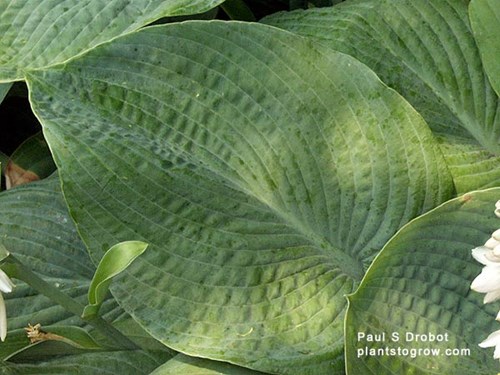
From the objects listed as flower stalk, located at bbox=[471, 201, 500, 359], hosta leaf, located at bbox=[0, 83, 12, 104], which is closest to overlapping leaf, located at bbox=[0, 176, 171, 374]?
hosta leaf, located at bbox=[0, 83, 12, 104]

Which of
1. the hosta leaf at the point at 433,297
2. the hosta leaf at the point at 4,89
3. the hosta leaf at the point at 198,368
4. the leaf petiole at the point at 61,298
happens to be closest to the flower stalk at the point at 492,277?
the hosta leaf at the point at 433,297

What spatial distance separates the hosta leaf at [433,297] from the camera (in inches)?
34.1

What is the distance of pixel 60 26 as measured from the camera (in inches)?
43.2

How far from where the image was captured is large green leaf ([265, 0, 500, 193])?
1.08 metres

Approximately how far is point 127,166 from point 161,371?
0.23 m

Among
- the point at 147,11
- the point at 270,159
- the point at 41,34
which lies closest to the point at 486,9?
the point at 270,159

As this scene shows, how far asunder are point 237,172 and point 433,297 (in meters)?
0.27

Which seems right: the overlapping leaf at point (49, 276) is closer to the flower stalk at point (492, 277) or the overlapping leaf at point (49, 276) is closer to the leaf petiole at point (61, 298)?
the leaf petiole at point (61, 298)

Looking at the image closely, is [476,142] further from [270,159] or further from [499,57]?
[270,159]

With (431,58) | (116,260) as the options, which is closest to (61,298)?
(116,260)

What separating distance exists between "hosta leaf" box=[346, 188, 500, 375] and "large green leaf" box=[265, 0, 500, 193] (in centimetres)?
16

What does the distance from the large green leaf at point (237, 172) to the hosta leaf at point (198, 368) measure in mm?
29

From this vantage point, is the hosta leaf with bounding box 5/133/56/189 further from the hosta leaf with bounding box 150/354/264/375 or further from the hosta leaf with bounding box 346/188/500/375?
the hosta leaf with bounding box 346/188/500/375

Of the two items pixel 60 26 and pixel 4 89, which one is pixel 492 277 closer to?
pixel 60 26
